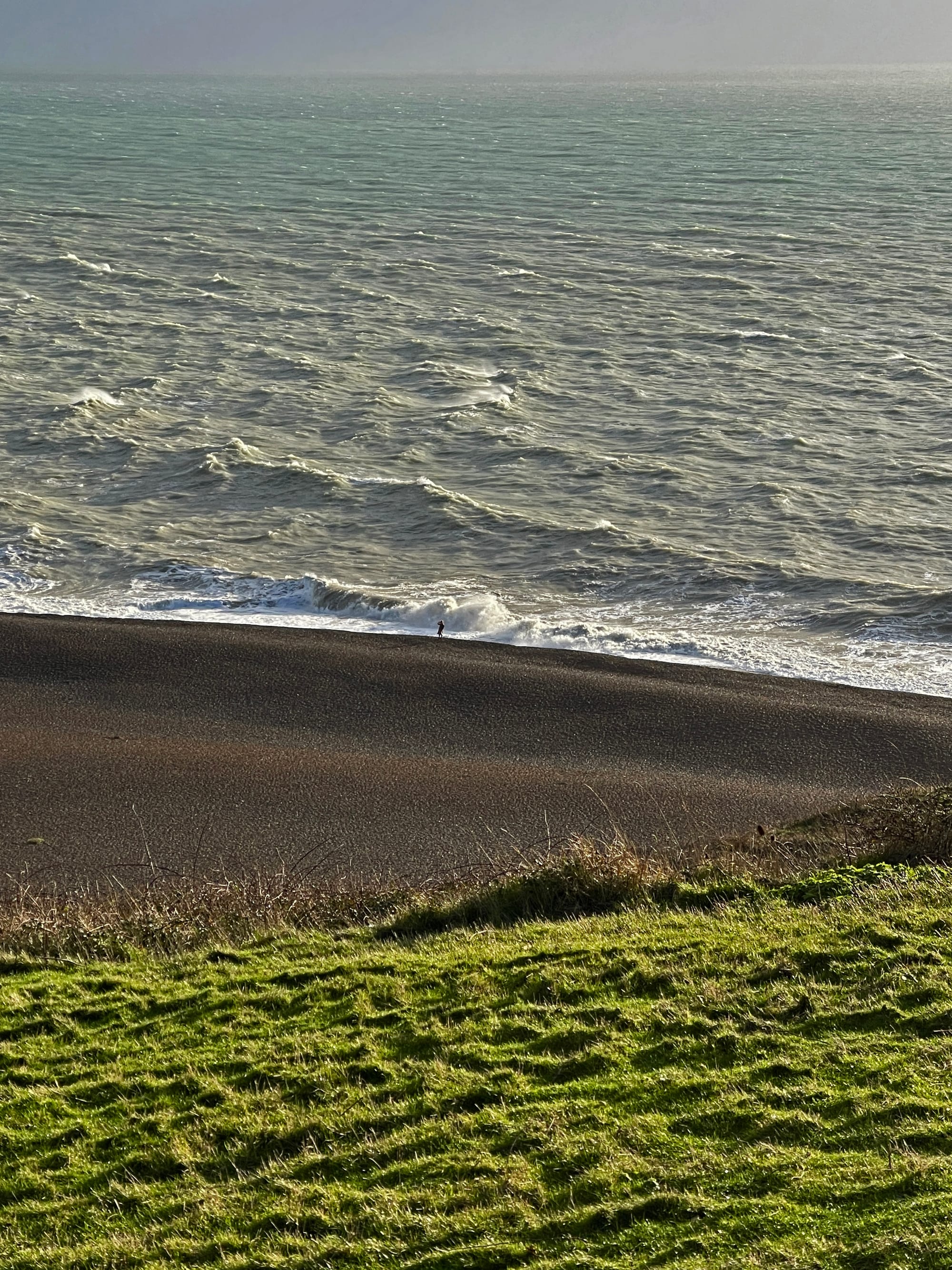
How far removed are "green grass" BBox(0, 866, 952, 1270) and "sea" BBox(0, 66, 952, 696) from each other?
9.20 meters

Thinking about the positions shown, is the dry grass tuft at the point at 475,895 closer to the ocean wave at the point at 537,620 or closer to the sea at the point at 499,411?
the ocean wave at the point at 537,620

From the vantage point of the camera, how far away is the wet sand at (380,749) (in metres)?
Result: 12.2

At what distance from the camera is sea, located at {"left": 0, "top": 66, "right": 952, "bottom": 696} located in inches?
784

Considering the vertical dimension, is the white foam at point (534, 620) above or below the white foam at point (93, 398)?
below

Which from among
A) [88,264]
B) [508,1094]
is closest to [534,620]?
[508,1094]

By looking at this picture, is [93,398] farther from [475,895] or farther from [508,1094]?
[508,1094]

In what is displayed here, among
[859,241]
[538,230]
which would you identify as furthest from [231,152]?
[859,241]

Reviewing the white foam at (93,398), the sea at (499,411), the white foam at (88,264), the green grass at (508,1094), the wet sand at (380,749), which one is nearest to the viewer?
the green grass at (508,1094)

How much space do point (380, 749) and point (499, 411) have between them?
52.7ft

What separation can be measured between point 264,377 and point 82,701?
705 inches

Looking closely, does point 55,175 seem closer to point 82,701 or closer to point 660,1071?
point 82,701

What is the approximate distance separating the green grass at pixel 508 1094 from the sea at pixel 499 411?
30.2 feet

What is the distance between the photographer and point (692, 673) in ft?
54.9

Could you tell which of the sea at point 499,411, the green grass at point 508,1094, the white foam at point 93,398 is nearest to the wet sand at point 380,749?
the sea at point 499,411
